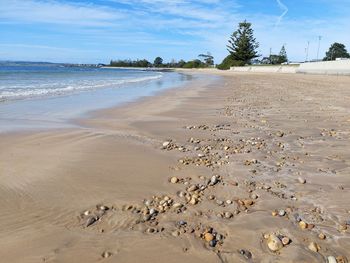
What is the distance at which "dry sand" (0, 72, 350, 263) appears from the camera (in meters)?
3.01

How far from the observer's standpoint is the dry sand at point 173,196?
9.87 ft

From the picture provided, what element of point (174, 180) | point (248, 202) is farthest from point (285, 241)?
point (174, 180)

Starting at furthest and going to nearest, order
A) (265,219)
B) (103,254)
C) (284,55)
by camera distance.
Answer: (284,55) < (265,219) < (103,254)

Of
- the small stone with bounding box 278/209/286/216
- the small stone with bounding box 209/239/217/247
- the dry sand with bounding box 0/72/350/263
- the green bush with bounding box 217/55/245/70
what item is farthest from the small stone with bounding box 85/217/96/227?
the green bush with bounding box 217/55/245/70

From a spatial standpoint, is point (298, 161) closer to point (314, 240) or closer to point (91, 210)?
point (314, 240)

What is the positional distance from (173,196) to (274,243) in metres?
1.42

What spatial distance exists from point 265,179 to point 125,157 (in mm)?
2320

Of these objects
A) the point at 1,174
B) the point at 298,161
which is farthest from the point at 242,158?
the point at 1,174

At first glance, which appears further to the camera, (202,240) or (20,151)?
(20,151)

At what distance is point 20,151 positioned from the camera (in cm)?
588

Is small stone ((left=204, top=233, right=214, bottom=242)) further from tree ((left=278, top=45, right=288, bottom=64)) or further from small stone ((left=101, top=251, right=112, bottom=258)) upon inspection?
tree ((left=278, top=45, right=288, bottom=64))

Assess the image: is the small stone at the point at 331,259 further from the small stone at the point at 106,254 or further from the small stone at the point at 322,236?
the small stone at the point at 106,254

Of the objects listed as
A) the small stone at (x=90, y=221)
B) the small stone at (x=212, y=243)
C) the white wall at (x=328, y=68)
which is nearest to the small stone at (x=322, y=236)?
the small stone at (x=212, y=243)

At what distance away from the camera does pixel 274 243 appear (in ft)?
10.0
